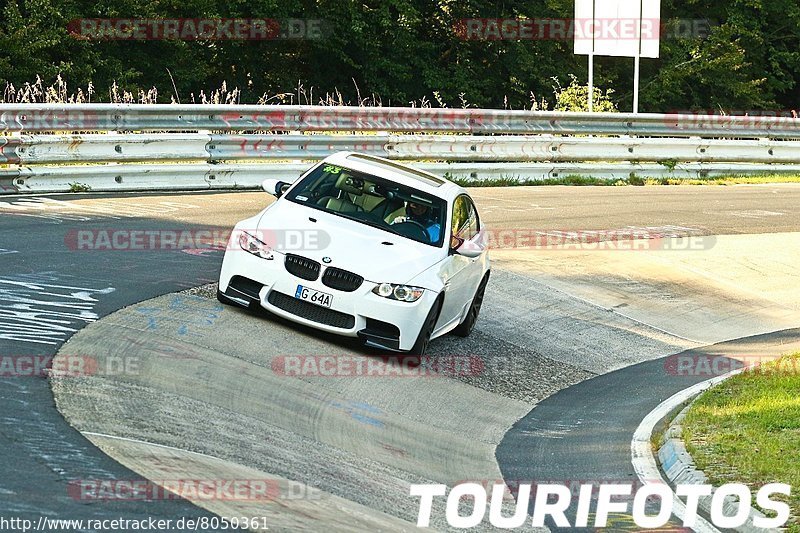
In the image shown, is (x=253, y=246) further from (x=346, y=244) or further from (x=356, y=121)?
(x=356, y=121)

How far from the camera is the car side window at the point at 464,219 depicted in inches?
483

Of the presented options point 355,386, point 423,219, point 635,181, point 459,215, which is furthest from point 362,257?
point 635,181

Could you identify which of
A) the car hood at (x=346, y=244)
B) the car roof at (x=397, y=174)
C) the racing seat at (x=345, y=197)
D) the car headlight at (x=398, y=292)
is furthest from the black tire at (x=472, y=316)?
the car headlight at (x=398, y=292)

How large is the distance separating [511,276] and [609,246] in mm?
3107

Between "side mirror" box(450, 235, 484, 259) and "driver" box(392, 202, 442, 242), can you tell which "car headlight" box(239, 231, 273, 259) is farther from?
"side mirror" box(450, 235, 484, 259)

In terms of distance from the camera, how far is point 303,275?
36.1 feet

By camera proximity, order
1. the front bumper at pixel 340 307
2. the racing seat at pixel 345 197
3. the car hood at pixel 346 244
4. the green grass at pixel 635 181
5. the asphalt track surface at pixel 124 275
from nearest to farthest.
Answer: the asphalt track surface at pixel 124 275 → the front bumper at pixel 340 307 → the car hood at pixel 346 244 → the racing seat at pixel 345 197 → the green grass at pixel 635 181

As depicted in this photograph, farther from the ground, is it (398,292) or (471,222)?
(471,222)

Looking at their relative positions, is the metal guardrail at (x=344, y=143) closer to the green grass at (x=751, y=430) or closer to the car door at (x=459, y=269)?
the car door at (x=459, y=269)

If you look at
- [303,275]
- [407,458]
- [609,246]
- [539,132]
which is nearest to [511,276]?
[609,246]

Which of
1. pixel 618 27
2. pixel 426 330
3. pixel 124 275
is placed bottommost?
pixel 426 330

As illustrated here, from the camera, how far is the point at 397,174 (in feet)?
41.1

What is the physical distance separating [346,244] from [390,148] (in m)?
10.1

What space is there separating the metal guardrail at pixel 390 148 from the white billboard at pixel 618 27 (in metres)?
3.88
